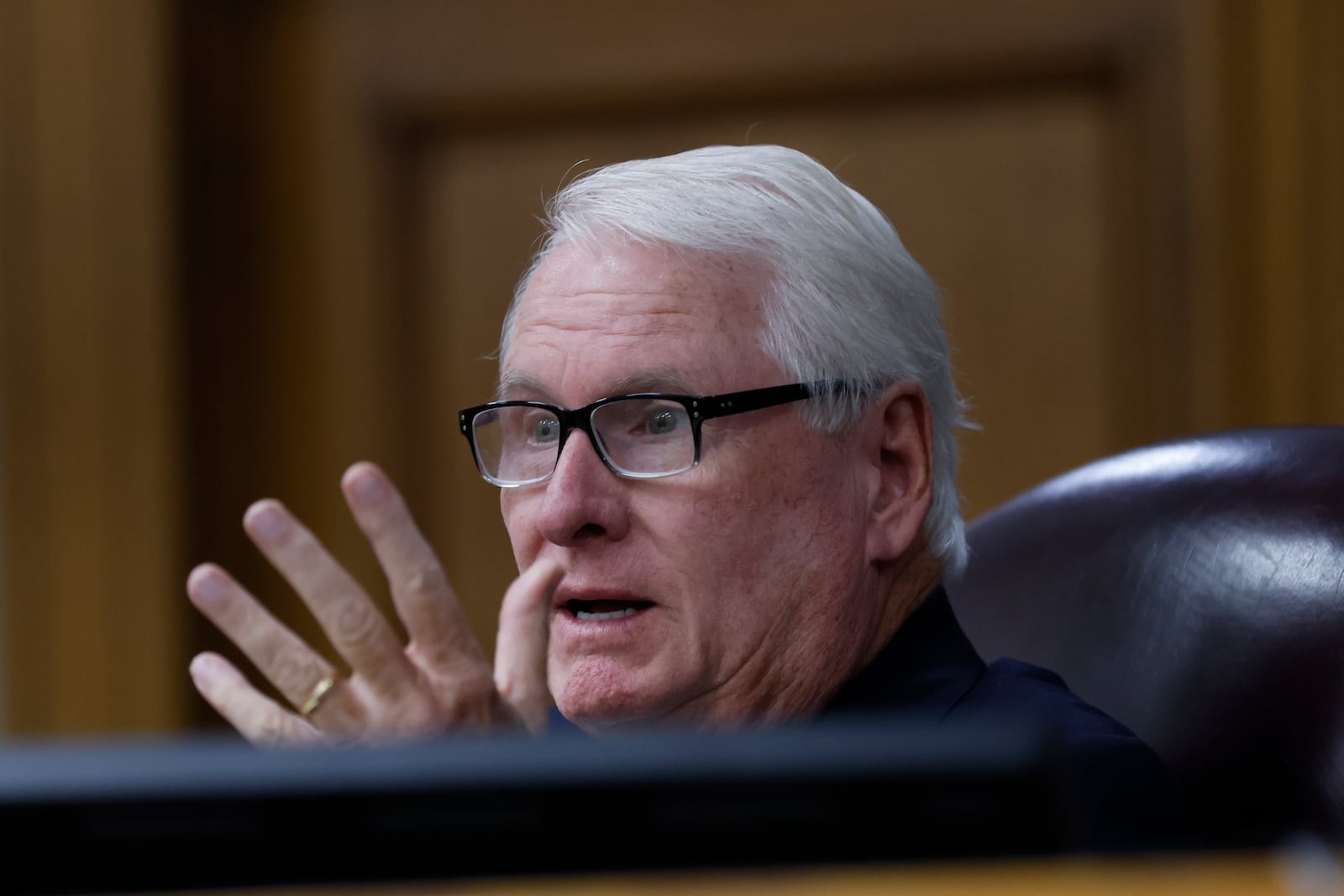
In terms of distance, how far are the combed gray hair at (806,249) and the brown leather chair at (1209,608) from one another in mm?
144

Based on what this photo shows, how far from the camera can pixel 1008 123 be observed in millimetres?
2969

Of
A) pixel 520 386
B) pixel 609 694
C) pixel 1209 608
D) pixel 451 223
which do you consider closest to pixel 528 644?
pixel 609 694

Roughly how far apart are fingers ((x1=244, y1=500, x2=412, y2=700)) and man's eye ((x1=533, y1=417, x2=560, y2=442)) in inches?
23.3

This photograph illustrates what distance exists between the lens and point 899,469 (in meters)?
1.42

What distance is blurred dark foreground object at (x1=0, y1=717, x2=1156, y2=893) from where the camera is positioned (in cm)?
39

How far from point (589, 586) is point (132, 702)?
2.08 m

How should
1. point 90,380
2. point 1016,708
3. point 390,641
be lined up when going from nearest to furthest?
1. point 390,641
2. point 1016,708
3. point 90,380

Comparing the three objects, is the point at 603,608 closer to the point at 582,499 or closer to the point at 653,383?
the point at 582,499

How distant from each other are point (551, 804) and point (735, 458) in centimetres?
94

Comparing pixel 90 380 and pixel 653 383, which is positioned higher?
pixel 90 380

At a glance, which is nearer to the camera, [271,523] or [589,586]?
[271,523]

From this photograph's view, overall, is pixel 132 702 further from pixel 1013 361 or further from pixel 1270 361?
pixel 1270 361

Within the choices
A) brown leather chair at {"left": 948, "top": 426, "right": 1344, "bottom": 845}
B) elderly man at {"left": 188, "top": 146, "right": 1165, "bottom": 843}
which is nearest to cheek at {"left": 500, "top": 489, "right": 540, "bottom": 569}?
elderly man at {"left": 188, "top": 146, "right": 1165, "bottom": 843}

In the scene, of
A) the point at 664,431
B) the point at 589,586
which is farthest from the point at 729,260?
the point at 589,586
